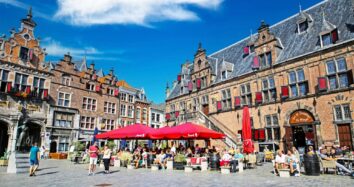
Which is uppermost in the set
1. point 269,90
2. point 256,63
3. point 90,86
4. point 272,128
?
point 90,86

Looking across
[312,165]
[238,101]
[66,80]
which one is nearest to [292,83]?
[238,101]

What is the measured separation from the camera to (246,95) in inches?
963

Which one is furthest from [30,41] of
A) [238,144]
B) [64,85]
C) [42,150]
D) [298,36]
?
[298,36]

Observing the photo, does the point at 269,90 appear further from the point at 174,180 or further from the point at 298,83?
the point at 174,180

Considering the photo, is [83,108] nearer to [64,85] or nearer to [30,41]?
[64,85]

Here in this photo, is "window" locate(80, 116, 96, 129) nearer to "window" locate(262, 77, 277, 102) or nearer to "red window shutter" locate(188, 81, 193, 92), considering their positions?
"red window shutter" locate(188, 81, 193, 92)

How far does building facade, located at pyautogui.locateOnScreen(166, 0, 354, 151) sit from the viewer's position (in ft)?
58.3

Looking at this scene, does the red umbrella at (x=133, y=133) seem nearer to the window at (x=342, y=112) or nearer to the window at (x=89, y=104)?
the window at (x=342, y=112)

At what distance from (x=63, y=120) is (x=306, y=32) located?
28993 mm

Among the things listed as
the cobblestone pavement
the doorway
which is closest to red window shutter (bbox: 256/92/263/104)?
the cobblestone pavement

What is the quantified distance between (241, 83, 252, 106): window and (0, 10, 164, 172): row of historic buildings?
1829cm

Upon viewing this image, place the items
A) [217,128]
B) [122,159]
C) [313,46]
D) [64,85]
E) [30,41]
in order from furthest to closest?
[64,85] < [30,41] < [217,128] < [313,46] < [122,159]

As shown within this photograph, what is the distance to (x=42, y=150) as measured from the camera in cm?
2598

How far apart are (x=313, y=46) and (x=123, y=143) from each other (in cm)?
2090
